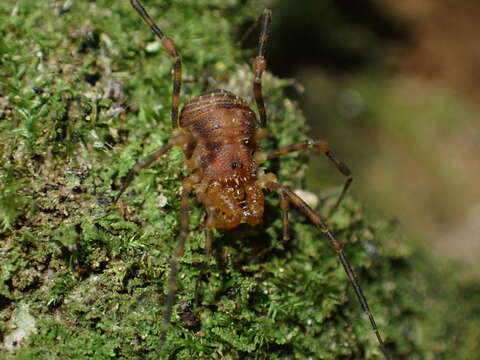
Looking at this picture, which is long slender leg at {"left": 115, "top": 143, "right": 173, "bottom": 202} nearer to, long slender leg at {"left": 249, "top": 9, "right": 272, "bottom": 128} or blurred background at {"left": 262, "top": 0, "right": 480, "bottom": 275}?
long slender leg at {"left": 249, "top": 9, "right": 272, "bottom": 128}

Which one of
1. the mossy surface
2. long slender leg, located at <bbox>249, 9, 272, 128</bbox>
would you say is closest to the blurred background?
the mossy surface

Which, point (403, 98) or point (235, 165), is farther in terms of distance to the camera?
point (403, 98)

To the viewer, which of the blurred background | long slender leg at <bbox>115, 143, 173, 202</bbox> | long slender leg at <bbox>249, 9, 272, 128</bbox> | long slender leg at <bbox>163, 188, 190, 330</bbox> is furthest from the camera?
the blurred background

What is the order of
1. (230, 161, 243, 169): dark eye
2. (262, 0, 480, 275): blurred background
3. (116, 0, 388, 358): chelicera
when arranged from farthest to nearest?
(262, 0, 480, 275): blurred background < (230, 161, 243, 169): dark eye < (116, 0, 388, 358): chelicera

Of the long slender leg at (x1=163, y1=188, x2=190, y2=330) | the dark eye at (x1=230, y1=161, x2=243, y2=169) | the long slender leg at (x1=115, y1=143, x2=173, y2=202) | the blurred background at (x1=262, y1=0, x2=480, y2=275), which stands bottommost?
the long slender leg at (x1=163, y1=188, x2=190, y2=330)

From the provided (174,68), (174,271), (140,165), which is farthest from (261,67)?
(174,271)

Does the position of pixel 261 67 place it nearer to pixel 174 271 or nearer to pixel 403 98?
pixel 174 271

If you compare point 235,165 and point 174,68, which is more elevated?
point 174,68

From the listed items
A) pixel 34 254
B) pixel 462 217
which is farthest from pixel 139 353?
pixel 462 217
